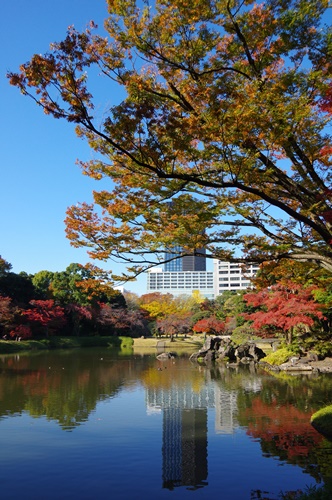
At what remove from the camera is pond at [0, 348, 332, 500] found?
666 centimetres

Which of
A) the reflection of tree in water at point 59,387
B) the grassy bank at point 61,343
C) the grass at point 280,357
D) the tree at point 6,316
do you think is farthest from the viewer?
the tree at point 6,316

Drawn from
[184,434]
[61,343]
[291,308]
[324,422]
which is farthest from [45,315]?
[324,422]

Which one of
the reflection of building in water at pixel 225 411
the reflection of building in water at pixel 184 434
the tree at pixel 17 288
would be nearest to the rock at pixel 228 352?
the reflection of building in water at pixel 225 411

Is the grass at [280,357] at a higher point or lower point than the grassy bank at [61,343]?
higher

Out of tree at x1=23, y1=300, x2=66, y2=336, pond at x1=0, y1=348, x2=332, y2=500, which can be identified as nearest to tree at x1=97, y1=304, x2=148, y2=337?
tree at x1=23, y1=300, x2=66, y2=336

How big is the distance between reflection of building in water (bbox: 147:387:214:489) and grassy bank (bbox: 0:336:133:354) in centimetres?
2153

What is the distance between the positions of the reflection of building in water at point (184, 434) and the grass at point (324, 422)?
2724 millimetres

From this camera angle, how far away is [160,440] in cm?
918

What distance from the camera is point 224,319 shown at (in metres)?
44.9

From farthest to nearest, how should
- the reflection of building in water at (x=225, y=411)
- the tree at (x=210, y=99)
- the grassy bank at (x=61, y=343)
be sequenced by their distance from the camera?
the grassy bank at (x=61, y=343) → the reflection of building in water at (x=225, y=411) → the tree at (x=210, y=99)

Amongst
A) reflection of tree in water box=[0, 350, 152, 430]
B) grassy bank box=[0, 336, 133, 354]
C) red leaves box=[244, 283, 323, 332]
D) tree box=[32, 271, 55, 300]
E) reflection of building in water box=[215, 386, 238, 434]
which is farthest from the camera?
tree box=[32, 271, 55, 300]

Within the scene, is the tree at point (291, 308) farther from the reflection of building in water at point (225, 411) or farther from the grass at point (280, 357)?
the reflection of building in water at point (225, 411)

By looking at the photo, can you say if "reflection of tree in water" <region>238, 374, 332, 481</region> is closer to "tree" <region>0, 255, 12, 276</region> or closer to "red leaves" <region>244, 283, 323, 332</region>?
"red leaves" <region>244, 283, 323, 332</region>

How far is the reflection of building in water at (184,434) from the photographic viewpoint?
720cm
